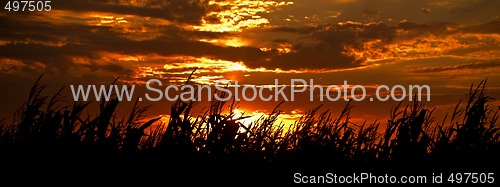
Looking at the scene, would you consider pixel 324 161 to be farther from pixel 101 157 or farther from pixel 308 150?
pixel 101 157

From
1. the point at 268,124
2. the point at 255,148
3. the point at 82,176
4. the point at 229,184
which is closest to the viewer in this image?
the point at 82,176

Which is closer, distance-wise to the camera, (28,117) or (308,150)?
(28,117)

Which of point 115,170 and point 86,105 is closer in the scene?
point 115,170

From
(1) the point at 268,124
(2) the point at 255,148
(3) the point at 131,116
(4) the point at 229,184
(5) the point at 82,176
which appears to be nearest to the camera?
(5) the point at 82,176

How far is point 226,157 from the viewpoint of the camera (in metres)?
8.89

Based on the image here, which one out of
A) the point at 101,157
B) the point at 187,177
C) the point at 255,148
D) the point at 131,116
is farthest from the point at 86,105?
the point at 255,148

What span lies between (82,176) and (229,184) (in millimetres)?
2020

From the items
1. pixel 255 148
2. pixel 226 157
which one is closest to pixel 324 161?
pixel 255 148

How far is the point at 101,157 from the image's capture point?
8148mm

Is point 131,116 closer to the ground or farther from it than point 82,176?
farther from it

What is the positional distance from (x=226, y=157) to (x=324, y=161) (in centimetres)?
190

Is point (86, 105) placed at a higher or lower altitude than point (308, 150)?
higher

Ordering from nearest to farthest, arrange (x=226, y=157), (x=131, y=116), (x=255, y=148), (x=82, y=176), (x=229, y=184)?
(x=82, y=176), (x=229, y=184), (x=226, y=157), (x=131, y=116), (x=255, y=148)

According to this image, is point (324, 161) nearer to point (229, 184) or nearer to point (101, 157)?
point (229, 184)
